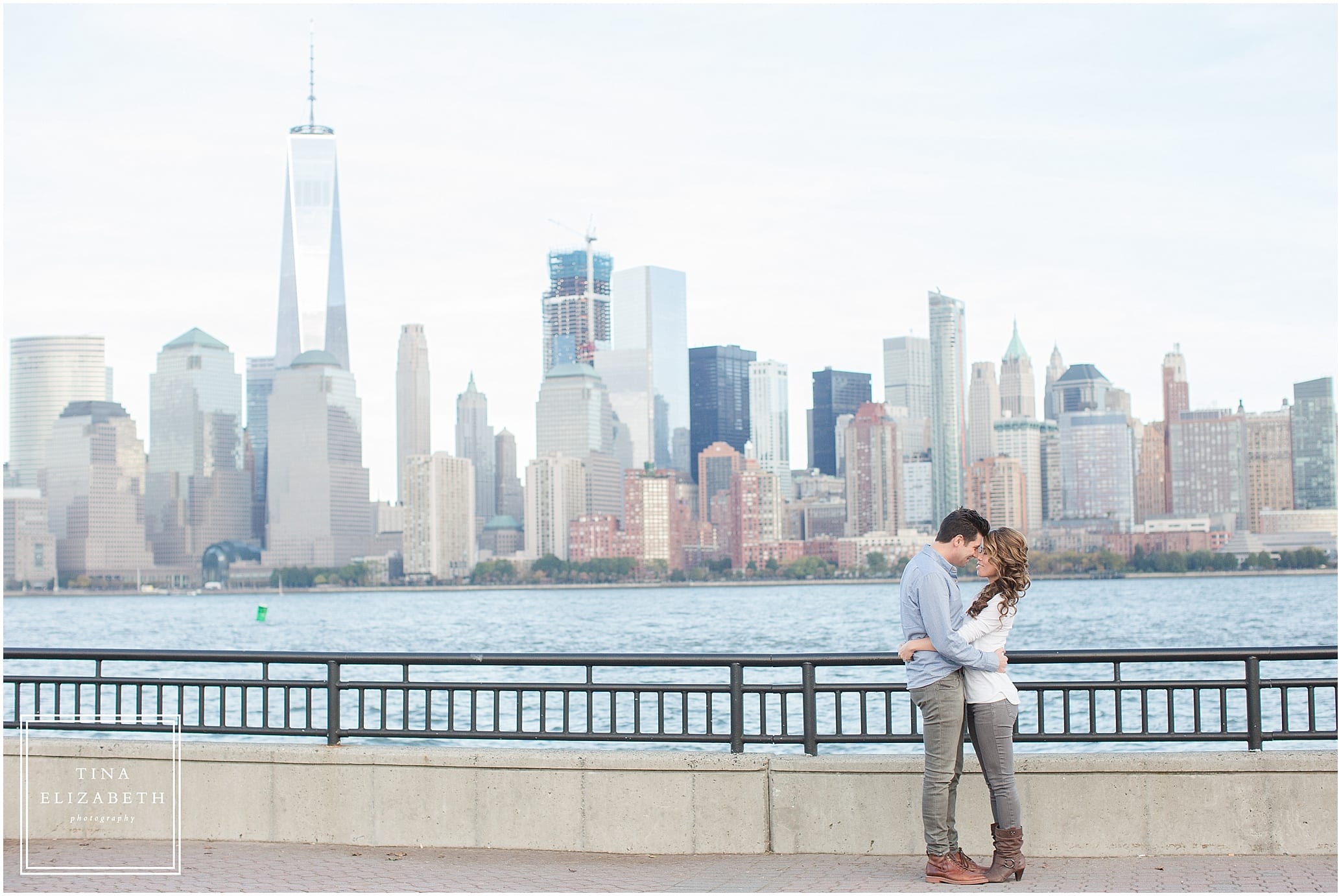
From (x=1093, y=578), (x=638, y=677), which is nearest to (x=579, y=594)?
(x=1093, y=578)

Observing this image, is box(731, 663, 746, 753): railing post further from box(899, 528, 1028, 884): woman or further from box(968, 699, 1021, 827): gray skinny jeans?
box(968, 699, 1021, 827): gray skinny jeans

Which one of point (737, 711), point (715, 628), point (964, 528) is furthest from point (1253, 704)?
point (715, 628)

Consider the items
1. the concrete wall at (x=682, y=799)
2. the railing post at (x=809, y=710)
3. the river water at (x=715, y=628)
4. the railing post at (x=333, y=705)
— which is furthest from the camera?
the river water at (x=715, y=628)

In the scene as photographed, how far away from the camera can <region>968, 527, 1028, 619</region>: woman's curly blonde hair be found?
7711 mm

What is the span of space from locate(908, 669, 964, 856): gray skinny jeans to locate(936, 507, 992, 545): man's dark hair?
71 centimetres

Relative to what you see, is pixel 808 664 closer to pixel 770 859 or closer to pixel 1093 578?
pixel 770 859

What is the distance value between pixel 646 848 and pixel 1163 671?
43.0 meters

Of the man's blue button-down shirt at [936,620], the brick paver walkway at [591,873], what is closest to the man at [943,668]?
the man's blue button-down shirt at [936,620]

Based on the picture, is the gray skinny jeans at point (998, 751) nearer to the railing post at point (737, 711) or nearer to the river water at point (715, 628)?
the railing post at point (737, 711)

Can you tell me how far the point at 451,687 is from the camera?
963cm

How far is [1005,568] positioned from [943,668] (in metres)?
0.62

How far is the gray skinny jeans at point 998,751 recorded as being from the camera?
7848mm

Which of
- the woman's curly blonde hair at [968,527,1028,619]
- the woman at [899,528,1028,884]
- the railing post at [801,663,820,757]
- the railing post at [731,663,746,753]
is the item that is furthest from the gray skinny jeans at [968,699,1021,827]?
the railing post at [731,663,746,753]

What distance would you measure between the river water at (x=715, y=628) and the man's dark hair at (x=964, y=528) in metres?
12.7
